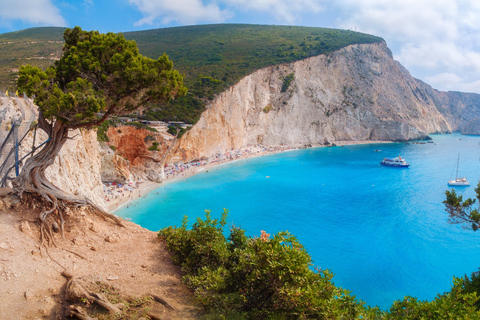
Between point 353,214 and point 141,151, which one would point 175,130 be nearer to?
point 141,151

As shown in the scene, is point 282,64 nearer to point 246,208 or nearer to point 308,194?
point 308,194

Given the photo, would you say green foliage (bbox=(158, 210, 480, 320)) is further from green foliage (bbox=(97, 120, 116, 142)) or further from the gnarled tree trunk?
green foliage (bbox=(97, 120, 116, 142))

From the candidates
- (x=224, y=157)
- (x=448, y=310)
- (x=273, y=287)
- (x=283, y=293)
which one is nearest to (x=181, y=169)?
(x=224, y=157)

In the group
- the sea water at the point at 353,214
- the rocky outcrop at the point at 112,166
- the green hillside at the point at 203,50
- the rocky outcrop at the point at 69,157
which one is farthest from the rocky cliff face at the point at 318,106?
the rocky outcrop at the point at 69,157

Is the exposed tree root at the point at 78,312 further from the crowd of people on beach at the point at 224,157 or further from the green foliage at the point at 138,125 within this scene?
the crowd of people on beach at the point at 224,157

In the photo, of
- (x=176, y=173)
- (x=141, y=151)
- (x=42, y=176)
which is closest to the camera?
(x=42, y=176)

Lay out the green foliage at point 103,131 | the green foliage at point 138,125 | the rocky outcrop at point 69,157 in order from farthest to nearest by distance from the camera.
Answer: the green foliage at point 138,125 < the green foliage at point 103,131 < the rocky outcrop at point 69,157

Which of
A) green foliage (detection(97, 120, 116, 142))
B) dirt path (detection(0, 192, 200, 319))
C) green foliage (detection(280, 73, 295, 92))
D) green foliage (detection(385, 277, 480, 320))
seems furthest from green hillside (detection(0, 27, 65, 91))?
green foliage (detection(280, 73, 295, 92))
